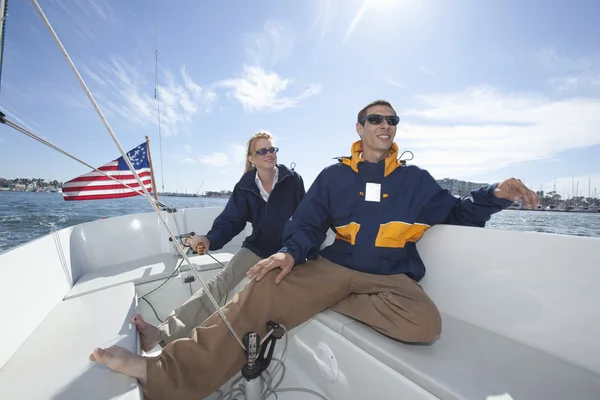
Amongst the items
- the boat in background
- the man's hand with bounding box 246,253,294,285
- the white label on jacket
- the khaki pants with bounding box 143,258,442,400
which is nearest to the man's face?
the white label on jacket

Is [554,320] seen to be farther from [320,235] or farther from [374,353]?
[320,235]

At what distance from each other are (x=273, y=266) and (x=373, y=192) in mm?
694

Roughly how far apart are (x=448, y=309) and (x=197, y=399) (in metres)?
1.32

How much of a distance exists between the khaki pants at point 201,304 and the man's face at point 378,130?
4.00 feet

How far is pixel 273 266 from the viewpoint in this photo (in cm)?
137

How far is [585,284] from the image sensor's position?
117cm

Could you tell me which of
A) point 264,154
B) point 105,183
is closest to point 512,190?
point 264,154

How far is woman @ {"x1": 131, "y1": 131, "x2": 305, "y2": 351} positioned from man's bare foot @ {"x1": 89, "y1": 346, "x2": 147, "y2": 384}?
945mm

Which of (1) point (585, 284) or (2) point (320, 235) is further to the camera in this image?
(2) point (320, 235)

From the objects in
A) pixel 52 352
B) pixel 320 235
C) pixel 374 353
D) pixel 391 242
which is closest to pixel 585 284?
pixel 391 242

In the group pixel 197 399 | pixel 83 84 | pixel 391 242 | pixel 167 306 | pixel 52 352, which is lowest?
pixel 167 306

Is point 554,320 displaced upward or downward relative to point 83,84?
downward

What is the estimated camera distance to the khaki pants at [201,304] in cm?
158

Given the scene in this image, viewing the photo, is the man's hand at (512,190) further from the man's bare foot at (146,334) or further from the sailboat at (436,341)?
the man's bare foot at (146,334)
